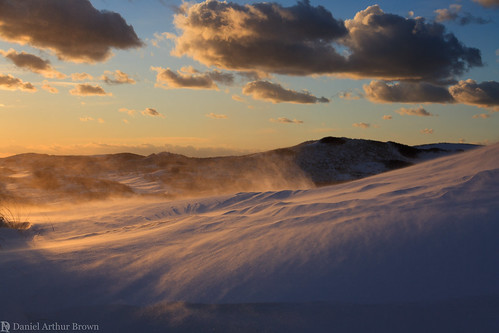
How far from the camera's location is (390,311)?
2105mm

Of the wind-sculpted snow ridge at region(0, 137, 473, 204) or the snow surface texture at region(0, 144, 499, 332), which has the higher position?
the wind-sculpted snow ridge at region(0, 137, 473, 204)

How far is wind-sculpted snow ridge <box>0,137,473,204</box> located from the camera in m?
13.1

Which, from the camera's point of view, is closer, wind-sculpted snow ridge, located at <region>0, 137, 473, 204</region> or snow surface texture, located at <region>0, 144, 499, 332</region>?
snow surface texture, located at <region>0, 144, 499, 332</region>

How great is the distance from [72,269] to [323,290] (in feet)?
5.87

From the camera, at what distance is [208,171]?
19.4m

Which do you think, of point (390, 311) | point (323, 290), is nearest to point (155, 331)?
point (323, 290)

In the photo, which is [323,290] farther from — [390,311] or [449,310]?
[449,310]

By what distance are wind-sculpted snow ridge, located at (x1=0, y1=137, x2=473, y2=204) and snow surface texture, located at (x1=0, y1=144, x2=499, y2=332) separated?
27.7 feet

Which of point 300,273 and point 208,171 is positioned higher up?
point 208,171

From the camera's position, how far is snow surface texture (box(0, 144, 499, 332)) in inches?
83.0

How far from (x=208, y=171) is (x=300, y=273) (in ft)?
56.2

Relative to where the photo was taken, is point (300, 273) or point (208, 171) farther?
point (208, 171)

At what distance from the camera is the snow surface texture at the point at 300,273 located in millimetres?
2107

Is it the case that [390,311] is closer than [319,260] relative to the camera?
Yes
